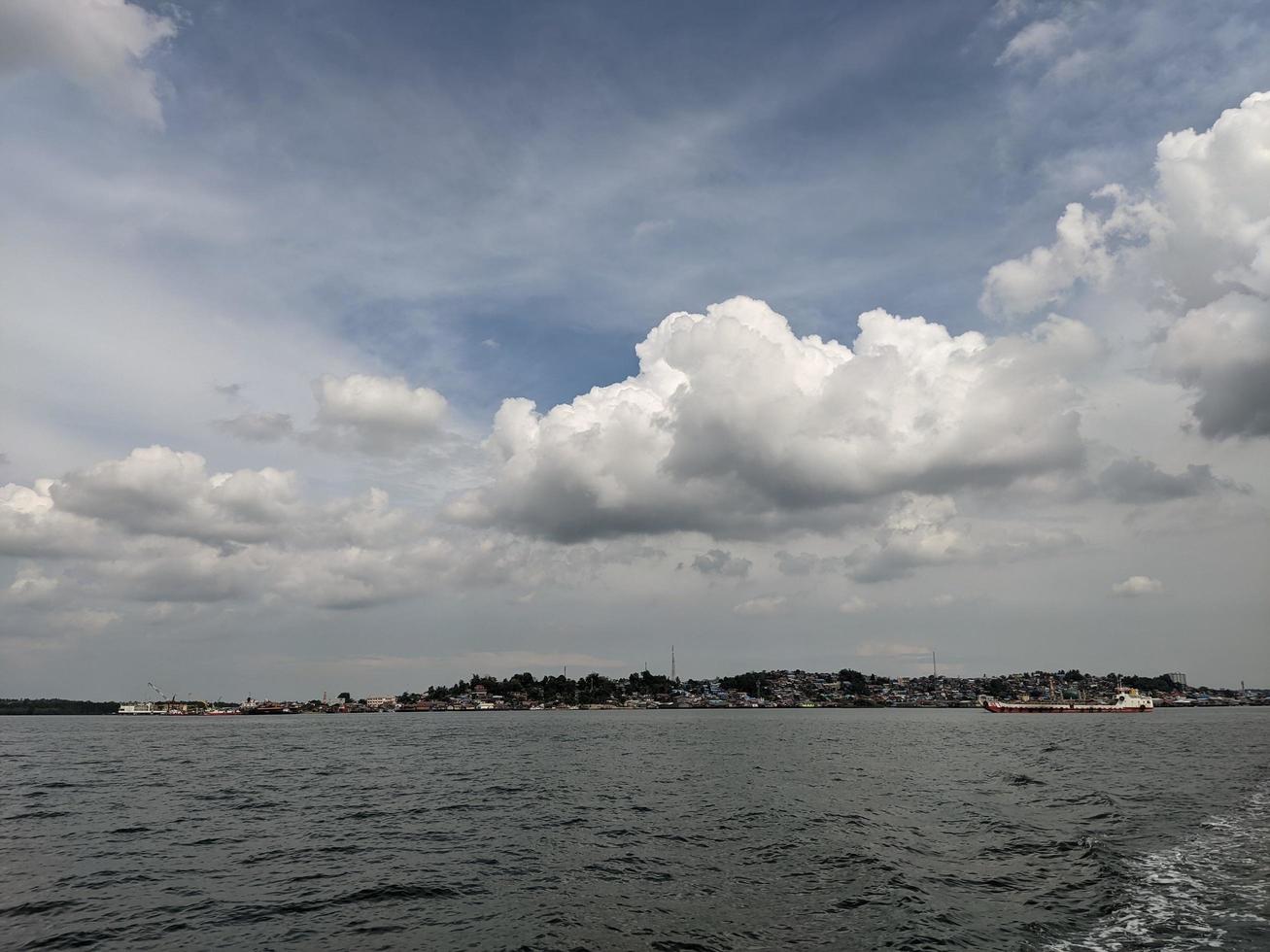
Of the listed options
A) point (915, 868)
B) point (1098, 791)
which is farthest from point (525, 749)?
point (915, 868)

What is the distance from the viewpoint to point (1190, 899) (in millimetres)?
28172

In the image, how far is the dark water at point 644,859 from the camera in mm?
25672

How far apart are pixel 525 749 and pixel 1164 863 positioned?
8581 cm

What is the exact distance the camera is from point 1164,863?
3394cm

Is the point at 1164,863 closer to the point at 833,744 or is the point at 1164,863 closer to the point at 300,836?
the point at 300,836

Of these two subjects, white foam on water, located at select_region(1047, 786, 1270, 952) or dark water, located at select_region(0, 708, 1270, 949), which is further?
dark water, located at select_region(0, 708, 1270, 949)

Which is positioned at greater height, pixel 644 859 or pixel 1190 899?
pixel 1190 899

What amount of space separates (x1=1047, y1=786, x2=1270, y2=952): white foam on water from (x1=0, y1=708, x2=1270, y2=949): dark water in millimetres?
150

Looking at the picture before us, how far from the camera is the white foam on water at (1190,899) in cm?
2386

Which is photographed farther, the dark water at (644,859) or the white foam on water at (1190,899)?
the dark water at (644,859)

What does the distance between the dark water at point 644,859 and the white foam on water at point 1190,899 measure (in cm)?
15

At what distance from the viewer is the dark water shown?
84.2 ft

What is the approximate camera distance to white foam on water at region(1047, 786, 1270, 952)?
2386 cm

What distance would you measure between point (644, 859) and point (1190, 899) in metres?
22.5
